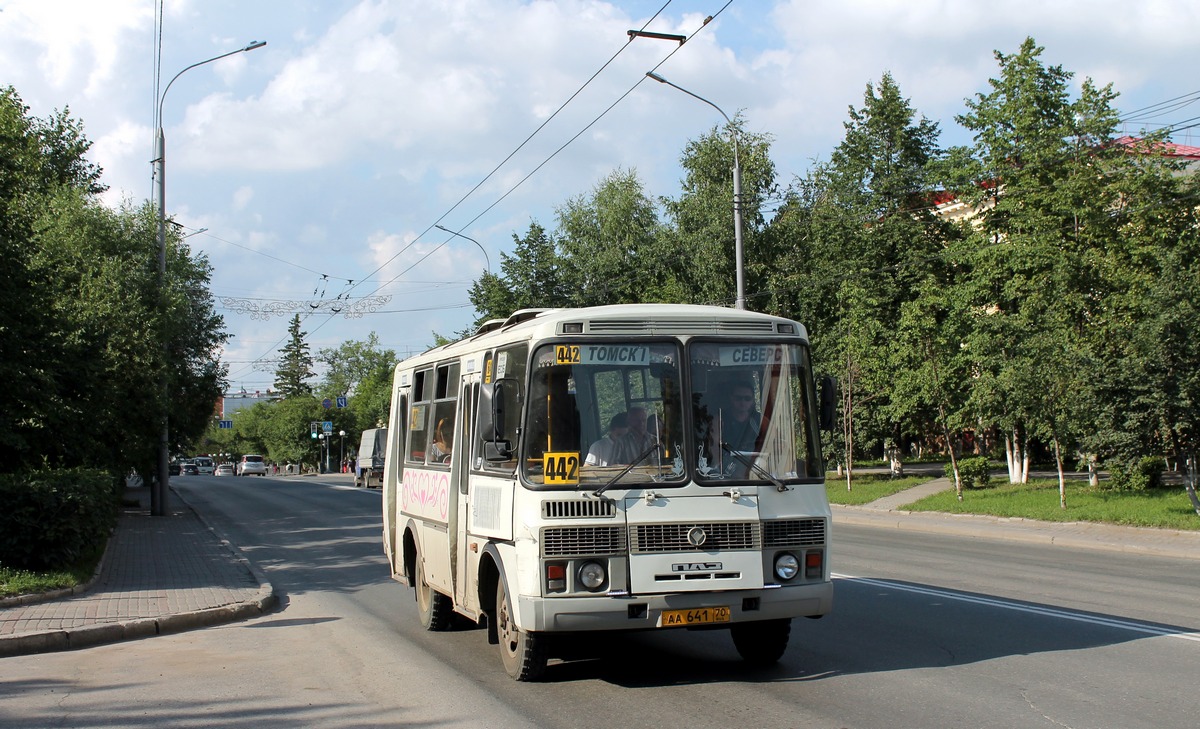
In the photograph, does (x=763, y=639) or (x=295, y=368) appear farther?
(x=295, y=368)

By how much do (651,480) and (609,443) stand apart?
0.39m

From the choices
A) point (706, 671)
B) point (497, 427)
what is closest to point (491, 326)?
point (497, 427)

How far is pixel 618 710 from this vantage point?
6.71 meters

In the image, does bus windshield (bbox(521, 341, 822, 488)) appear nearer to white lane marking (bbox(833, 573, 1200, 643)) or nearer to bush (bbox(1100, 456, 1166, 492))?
white lane marking (bbox(833, 573, 1200, 643))

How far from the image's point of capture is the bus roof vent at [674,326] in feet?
24.6

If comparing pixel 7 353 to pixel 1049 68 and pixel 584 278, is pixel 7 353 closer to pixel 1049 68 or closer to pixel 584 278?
pixel 1049 68

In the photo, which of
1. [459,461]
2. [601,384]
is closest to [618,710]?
[601,384]


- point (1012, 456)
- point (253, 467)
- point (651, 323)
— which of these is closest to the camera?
point (651, 323)

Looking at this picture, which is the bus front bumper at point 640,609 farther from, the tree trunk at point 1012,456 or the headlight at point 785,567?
the tree trunk at point 1012,456

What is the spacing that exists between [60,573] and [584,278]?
3691 centimetres

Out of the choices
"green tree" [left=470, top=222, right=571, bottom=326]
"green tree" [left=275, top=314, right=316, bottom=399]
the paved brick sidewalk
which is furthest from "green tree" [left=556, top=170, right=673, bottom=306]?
"green tree" [left=275, top=314, right=316, bottom=399]

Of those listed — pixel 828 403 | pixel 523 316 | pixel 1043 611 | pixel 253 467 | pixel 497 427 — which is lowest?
pixel 1043 611

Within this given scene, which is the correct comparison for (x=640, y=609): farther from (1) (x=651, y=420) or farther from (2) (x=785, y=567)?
(1) (x=651, y=420)

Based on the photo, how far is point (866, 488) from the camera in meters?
31.7
